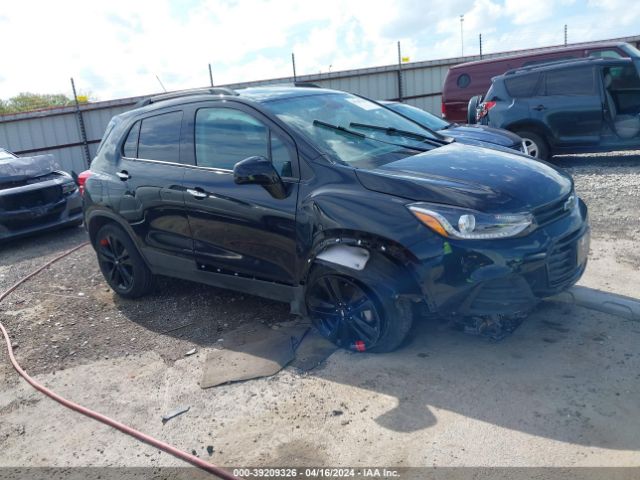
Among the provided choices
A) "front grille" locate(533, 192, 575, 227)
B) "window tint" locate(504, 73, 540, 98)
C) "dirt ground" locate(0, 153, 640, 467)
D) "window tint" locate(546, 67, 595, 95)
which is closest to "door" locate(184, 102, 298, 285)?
"dirt ground" locate(0, 153, 640, 467)

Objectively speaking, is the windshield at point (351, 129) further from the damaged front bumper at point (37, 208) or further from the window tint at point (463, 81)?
the window tint at point (463, 81)

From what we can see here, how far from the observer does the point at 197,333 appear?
179 inches

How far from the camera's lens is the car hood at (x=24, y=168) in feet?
26.7

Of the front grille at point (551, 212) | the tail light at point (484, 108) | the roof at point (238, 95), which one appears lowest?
the front grille at point (551, 212)

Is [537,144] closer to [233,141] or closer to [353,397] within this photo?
[233,141]

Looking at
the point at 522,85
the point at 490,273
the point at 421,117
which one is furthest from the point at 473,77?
the point at 490,273

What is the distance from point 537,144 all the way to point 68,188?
739 cm

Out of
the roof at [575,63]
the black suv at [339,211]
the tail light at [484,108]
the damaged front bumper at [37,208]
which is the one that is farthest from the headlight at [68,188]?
the roof at [575,63]

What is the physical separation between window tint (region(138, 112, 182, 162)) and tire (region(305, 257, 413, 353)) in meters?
1.71

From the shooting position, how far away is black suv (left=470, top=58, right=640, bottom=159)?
8727 mm

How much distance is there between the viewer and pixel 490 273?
317 cm

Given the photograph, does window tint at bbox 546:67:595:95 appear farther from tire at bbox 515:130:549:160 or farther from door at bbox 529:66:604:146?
tire at bbox 515:130:549:160

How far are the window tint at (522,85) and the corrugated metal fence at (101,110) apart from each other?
23.1ft

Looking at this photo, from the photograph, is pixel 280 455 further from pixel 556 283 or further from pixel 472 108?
pixel 472 108
